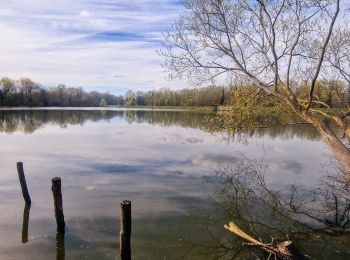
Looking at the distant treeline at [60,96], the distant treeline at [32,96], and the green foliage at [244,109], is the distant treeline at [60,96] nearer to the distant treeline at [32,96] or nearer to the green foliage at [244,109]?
the distant treeline at [32,96]

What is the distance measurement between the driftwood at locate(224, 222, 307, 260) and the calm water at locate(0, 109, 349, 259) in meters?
0.29

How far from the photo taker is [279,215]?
1298 centimetres

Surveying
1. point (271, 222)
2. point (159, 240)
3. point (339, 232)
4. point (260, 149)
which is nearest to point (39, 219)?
point (159, 240)

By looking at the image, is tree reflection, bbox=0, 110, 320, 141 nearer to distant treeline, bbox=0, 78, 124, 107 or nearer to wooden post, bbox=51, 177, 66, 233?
wooden post, bbox=51, 177, 66, 233

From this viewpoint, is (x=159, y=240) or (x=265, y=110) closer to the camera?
(x=159, y=240)

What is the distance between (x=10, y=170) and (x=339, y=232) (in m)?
16.4

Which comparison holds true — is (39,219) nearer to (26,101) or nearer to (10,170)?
(10,170)

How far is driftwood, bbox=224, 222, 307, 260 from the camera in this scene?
28.4ft

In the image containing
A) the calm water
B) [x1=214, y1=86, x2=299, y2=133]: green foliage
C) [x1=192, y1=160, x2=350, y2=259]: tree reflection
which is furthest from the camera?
[x1=214, y1=86, x2=299, y2=133]: green foliage

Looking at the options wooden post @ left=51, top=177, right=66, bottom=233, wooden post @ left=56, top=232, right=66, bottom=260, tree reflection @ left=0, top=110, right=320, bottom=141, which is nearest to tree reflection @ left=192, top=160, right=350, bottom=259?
tree reflection @ left=0, top=110, right=320, bottom=141

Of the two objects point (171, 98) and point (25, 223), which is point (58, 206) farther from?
point (171, 98)

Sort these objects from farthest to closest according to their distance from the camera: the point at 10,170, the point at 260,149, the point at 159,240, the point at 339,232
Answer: the point at 260,149 → the point at 10,170 → the point at 339,232 → the point at 159,240

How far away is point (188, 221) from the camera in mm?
12156

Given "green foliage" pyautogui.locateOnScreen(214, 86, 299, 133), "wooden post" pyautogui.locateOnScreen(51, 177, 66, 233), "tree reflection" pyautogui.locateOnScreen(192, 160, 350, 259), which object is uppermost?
"green foliage" pyautogui.locateOnScreen(214, 86, 299, 133)
